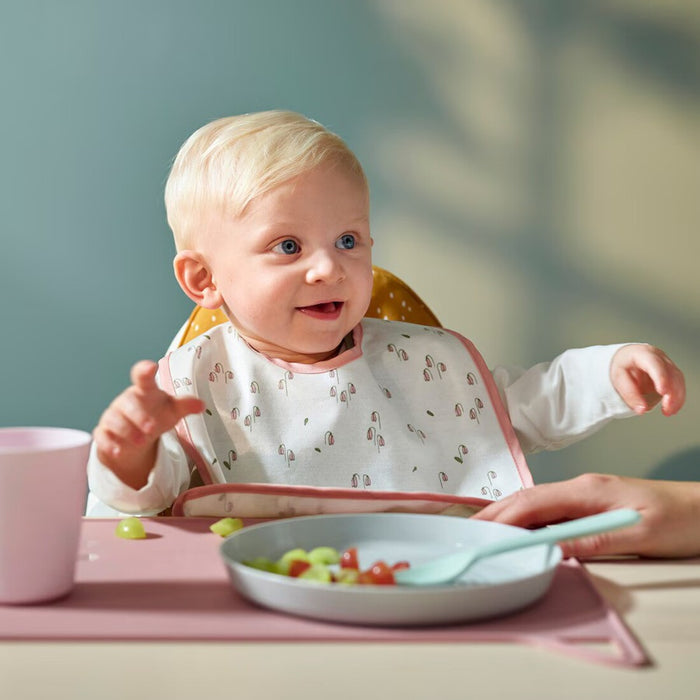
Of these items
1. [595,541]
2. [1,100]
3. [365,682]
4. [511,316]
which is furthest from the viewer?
[511,316]

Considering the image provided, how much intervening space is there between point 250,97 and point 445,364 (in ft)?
3.91

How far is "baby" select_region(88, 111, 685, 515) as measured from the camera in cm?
124

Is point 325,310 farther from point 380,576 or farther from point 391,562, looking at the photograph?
point 380,576

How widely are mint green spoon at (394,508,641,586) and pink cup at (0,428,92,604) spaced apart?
0.24m

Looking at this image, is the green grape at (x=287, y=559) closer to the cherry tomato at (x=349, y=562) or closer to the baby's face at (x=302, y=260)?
the cherry tomato at (x=349, y=562)

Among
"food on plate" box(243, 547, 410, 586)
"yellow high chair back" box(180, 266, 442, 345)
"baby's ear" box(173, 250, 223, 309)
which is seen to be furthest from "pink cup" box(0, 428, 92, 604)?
"yellow high chair back" box(180, 266, 442, 345)

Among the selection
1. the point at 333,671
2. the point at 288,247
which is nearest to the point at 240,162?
the point at 288,247

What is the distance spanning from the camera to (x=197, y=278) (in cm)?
138

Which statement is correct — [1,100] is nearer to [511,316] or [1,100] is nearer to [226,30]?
[226,30]

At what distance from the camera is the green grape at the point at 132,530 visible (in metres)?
0.89

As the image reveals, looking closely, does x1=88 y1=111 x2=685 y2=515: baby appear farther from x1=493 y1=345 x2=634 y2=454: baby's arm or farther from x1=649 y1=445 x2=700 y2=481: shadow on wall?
x1=649 y1=445 x2=700 y2=481: shadow on wall

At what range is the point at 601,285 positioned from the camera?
8.03ft

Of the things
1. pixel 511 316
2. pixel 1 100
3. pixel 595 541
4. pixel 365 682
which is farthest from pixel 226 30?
pixel 365 682

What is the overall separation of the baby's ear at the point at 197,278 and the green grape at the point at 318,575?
2.44 ft
